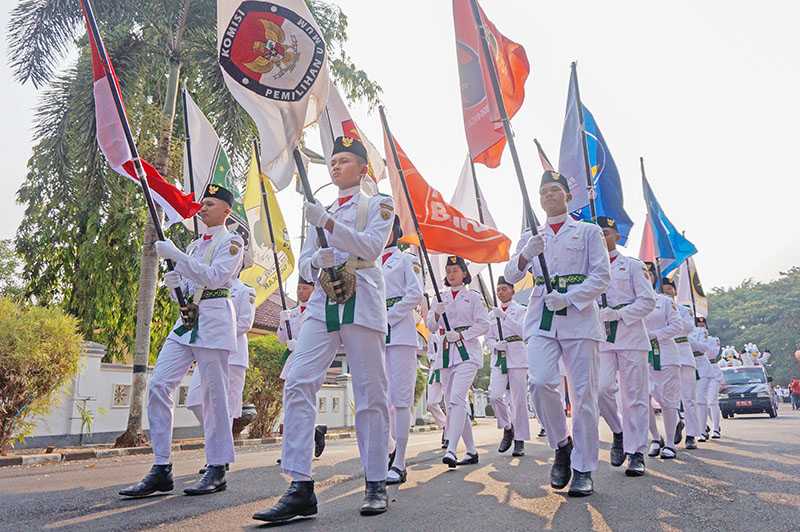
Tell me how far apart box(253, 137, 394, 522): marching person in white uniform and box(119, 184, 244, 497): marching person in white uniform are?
3.30 feet

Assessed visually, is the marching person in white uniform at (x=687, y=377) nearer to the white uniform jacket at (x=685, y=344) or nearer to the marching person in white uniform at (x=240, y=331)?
the white uniform jacket at (x=685, y=344)

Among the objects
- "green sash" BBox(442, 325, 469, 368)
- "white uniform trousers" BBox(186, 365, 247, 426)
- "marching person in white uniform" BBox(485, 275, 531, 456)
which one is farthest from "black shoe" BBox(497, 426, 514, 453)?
"white uniform trousers" BBox(186, 365, 247, 426)

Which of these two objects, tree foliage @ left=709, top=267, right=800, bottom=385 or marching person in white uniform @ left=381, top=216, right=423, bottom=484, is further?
tree foliage @ left=709, top=267, right=800, bottom=385

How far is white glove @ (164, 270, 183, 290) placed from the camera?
209 inches

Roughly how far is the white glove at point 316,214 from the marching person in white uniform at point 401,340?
2.30 meters

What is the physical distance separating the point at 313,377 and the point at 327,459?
471 centimetres

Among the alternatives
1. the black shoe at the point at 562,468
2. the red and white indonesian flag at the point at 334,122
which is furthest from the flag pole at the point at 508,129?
the red and white indonesian flag at the point at 334,122

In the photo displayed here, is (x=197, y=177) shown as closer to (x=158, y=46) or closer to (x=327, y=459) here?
(x=327, y=459)

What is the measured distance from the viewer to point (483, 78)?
718 centimetres

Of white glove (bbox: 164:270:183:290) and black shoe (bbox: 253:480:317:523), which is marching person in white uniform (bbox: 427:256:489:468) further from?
black shoe (bbox: 253:480:317:523)

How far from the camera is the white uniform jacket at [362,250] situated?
13.9ft

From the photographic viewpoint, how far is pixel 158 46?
49.2 feet

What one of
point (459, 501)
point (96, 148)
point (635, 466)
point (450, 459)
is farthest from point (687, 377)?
point (96, 148)

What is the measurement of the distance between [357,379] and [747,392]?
23.4 metres
